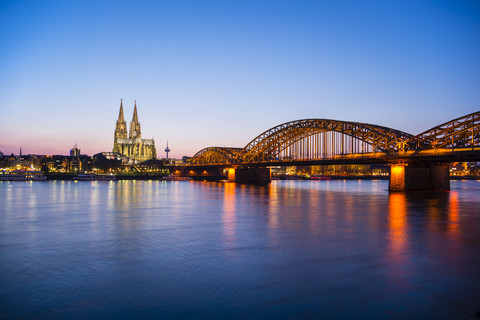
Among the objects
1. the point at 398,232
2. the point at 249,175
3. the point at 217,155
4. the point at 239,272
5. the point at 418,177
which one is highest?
the point at 217,155

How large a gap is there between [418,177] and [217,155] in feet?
295

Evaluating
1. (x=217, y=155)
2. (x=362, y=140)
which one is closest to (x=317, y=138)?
(x=362, y=140)

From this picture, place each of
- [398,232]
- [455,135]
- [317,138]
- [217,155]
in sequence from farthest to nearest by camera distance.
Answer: [217,155], [317,138], [455,135], [398,232]

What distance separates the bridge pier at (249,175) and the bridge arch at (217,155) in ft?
24.8

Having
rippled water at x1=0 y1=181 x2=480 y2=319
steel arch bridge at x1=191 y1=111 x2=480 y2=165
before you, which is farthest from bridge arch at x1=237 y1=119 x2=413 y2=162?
rippled water at x1=0 y1=181 x2=480 y2=319

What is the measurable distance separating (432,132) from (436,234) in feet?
138

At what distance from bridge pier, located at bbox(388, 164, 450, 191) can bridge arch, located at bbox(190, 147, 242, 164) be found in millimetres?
62711

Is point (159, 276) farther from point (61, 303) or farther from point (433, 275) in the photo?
point (433, 275)

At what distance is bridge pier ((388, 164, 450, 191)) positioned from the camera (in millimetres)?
56500

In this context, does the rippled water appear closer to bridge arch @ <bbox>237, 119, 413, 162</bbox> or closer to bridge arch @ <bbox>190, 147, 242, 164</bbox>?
bridge arch @ <bbox>237, 119, 413, 162</bbox>

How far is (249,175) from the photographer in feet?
360

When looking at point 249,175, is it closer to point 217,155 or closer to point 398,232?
point 217,155

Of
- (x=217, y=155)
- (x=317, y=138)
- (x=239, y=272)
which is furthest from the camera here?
(x=217, y=155)

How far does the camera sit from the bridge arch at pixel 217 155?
12396cm
